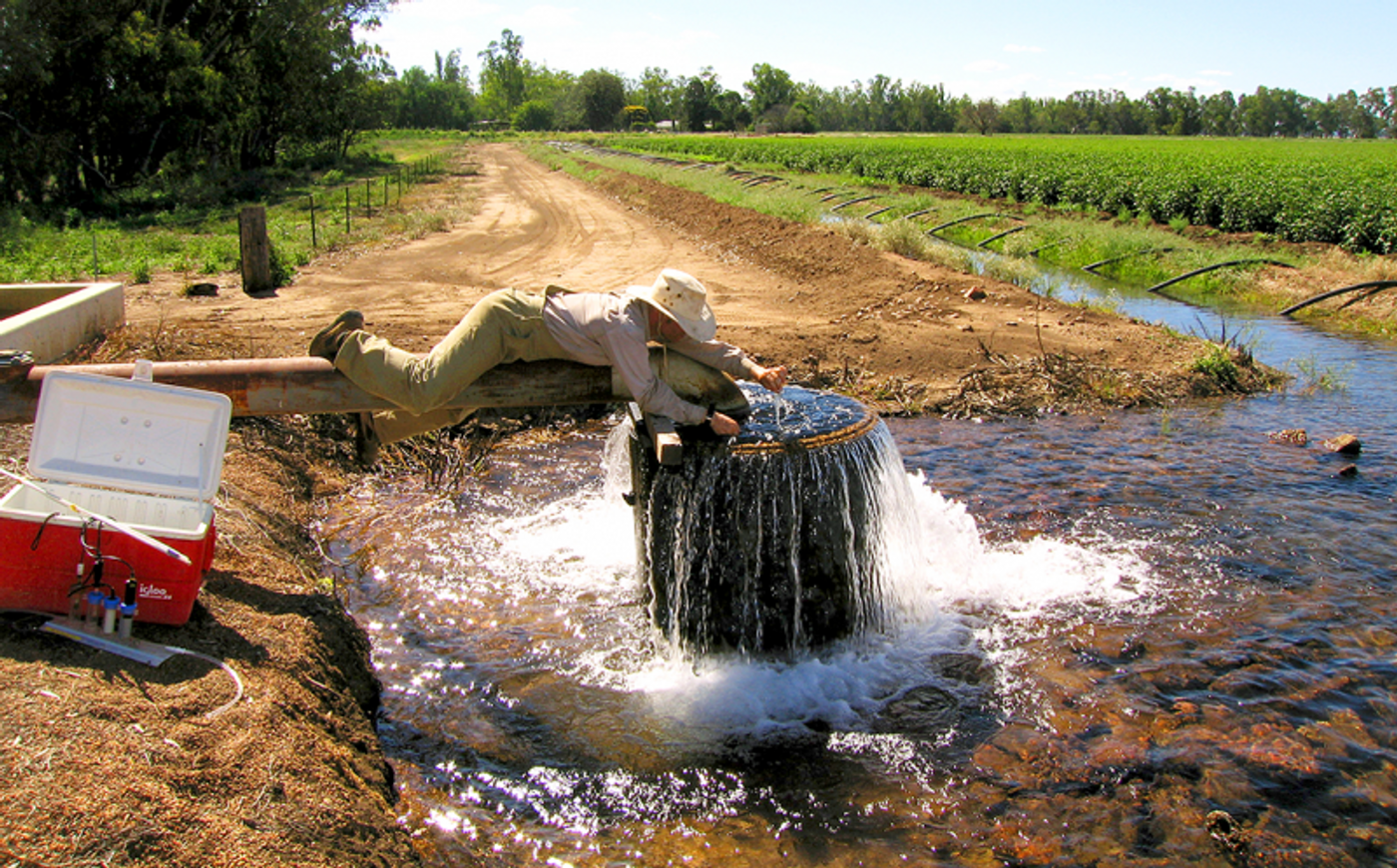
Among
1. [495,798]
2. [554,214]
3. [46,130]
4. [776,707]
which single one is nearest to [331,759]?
[495,798]

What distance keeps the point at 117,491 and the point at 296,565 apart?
132 centimetres

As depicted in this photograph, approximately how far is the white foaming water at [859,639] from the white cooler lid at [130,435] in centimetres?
211

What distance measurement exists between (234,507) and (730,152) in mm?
54661

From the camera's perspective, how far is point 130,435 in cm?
392

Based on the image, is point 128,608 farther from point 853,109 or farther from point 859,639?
point 853,109

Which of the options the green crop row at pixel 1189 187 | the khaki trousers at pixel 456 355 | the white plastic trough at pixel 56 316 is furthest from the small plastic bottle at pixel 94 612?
the green crop row at pixel 1189 187

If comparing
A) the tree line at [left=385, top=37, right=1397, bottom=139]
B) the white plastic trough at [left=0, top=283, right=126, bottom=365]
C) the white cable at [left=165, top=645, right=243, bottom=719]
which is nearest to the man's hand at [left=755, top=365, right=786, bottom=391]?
the white cable at [left=165, top=645, right=243, bottom=719]

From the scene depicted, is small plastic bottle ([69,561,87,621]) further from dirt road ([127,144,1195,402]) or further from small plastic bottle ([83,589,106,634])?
dirt road ([127,144,1195,402])

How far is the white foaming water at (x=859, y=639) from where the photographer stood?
184 inches

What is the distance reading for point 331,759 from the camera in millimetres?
3439

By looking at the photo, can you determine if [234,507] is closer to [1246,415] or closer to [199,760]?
[199,760]

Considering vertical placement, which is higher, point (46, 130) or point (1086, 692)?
point (46, 130)

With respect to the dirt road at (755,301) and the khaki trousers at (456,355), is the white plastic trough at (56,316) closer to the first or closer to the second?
the dirt road at (755,301)

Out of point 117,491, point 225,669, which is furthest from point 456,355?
point 225,669
